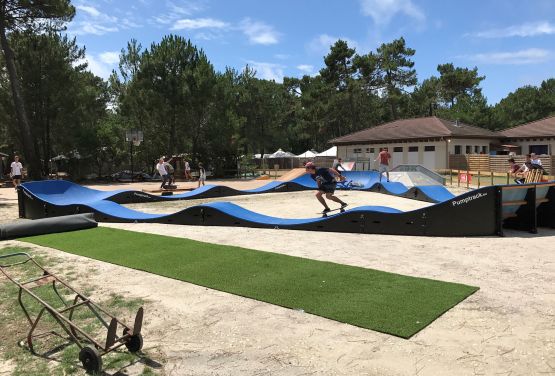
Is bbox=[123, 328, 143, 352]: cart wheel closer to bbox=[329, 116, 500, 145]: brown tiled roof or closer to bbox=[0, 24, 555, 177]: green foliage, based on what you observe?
bbox=[0, 24, 555, 177]: green foliage

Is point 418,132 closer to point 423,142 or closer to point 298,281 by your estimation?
point 423,142

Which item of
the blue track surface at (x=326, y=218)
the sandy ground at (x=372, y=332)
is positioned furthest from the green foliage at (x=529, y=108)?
the sandy ground at (x=372, y=332)

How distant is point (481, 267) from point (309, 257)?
257 cm

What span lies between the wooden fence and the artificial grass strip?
27189 mm

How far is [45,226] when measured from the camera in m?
10.1

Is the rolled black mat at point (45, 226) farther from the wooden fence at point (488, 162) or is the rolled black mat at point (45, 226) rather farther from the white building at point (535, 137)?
the white building at point (535, 137)

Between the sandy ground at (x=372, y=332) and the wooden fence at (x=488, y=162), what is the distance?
26396 millimetres

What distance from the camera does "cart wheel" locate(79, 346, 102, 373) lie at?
11.6 feet

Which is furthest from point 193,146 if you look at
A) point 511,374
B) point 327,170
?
point 511,374

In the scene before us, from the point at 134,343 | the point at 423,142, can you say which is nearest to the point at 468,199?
the point at 134,343

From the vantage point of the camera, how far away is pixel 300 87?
257 ft

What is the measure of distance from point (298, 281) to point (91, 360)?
3.00m

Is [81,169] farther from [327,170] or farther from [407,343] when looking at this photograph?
[407,343]

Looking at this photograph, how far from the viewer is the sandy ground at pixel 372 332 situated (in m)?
3.70
